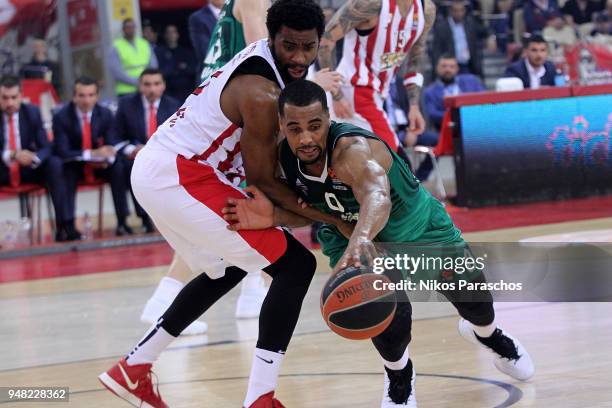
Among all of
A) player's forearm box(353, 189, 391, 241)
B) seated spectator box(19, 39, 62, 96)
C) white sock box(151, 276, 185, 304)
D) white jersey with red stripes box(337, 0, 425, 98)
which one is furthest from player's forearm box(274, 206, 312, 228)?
seated spectator box(19, 39, 62, 96)

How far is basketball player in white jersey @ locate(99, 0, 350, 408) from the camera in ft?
15.7

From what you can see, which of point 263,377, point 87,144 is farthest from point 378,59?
point 87,144

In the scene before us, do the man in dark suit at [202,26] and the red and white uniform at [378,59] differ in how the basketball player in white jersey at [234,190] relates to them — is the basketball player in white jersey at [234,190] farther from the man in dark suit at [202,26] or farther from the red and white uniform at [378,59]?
the man in dark suit at [202,26]

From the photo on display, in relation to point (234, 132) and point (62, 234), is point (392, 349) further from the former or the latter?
point (62, 234)

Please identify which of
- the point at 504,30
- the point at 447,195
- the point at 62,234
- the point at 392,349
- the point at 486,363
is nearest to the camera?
the point at 392,349

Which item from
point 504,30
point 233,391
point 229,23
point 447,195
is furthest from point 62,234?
point 504,30

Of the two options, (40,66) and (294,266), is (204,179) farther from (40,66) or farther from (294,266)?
(40,66)

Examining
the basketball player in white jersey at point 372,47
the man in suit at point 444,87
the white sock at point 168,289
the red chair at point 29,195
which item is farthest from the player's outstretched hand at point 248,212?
the man in suit at point 444,87

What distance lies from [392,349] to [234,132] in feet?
3.53

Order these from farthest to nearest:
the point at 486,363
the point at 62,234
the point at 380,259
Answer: the point at 62,234
the point at 486,363
the point at 380,259

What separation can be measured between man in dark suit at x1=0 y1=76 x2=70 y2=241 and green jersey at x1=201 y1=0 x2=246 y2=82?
5.34 meters

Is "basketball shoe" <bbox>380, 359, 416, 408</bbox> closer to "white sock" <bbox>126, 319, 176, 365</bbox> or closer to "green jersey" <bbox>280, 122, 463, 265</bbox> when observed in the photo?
"green jersey" <bbox>280, 122, 463, 265</bbox>

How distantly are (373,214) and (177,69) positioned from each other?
42.6ft

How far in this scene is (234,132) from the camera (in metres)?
4.94
